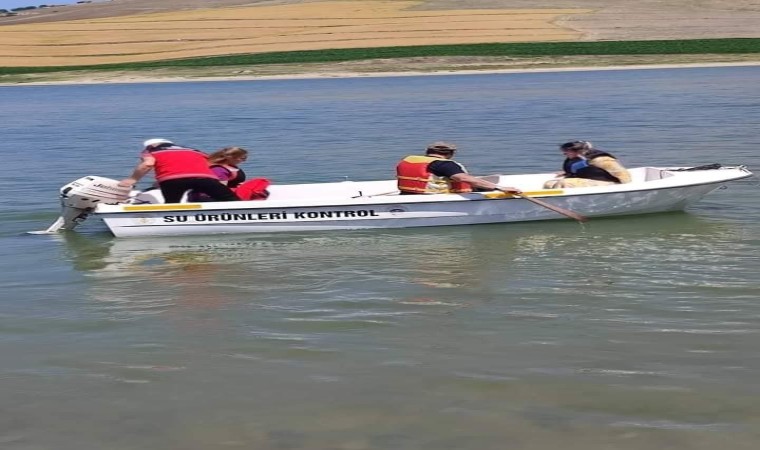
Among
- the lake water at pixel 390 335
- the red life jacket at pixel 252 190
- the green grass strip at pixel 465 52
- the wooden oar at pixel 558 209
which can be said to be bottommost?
the lake water at pixel 390 335

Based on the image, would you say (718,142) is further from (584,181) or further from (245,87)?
(245,87)

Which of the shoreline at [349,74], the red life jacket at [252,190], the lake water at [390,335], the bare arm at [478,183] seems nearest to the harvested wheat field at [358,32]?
the shoreline at [349,74]

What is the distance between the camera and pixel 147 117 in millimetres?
33656

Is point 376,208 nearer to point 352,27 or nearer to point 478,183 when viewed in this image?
point 478,183

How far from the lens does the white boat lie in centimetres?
1231

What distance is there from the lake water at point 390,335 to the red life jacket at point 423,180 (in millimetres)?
531

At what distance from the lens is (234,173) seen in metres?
13.2

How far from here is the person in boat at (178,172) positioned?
40.1 feet

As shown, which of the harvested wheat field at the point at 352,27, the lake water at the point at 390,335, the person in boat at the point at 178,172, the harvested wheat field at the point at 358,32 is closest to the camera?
the lake water at the point at 390,335

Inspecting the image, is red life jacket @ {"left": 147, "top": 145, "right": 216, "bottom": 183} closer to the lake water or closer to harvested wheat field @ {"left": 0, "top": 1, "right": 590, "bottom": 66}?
the lake water

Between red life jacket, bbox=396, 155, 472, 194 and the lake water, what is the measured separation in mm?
531

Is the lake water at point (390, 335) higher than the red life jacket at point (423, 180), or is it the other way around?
the red life jacket at point (423, 180)

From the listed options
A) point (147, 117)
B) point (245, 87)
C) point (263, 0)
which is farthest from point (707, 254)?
point (263, 0)

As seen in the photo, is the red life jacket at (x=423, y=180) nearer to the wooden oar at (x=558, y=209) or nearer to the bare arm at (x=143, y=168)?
the wooden oar at (x=558, y=209)
